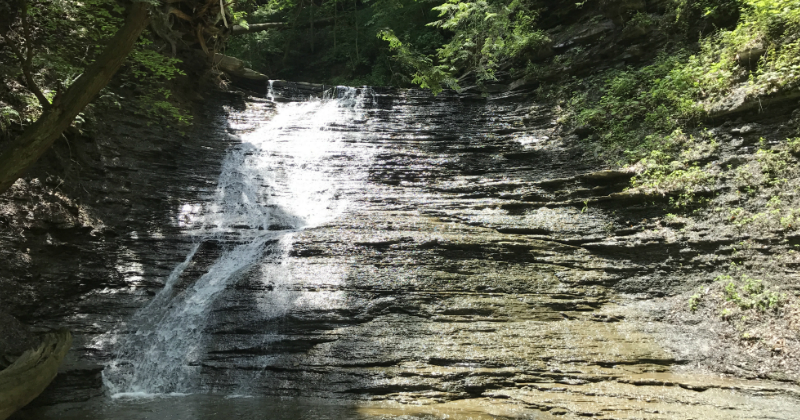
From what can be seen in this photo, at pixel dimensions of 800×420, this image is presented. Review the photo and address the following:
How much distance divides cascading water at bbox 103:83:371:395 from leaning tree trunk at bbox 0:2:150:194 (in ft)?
9.30

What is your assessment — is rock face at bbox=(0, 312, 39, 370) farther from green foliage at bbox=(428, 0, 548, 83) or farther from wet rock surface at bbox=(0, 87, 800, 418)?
green foliage at bbox=(428, 0, 548, 83)

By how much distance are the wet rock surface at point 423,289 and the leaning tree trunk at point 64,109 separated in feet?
7.60

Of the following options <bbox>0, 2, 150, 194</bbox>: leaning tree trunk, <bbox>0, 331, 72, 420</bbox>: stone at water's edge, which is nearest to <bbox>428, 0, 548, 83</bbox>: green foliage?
<bbox>0, 2, 150, 194</bbox>: leaning tree trunk

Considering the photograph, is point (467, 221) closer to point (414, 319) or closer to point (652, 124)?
point (414, 319)

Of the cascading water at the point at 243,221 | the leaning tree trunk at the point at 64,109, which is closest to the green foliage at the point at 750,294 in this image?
the cascading water at the point at 243,221

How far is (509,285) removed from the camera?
763cm

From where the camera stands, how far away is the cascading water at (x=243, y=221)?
21.3ft

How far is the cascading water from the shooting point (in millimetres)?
6496

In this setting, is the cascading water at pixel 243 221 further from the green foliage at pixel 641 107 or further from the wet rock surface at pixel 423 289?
the green foliage at pixel 641 107

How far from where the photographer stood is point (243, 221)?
9.74 meters

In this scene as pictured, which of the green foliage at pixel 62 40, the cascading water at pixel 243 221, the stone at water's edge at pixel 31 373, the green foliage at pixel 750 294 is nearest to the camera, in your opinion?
the stone at water's edge at pixel 31 373

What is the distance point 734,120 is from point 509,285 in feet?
17.2

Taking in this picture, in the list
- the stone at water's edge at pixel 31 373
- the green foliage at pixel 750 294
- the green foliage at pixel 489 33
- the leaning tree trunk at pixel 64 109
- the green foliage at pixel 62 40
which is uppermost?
the green foliage at pixel 489 33

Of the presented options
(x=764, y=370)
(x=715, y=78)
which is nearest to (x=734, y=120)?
(x=715, y=78)
